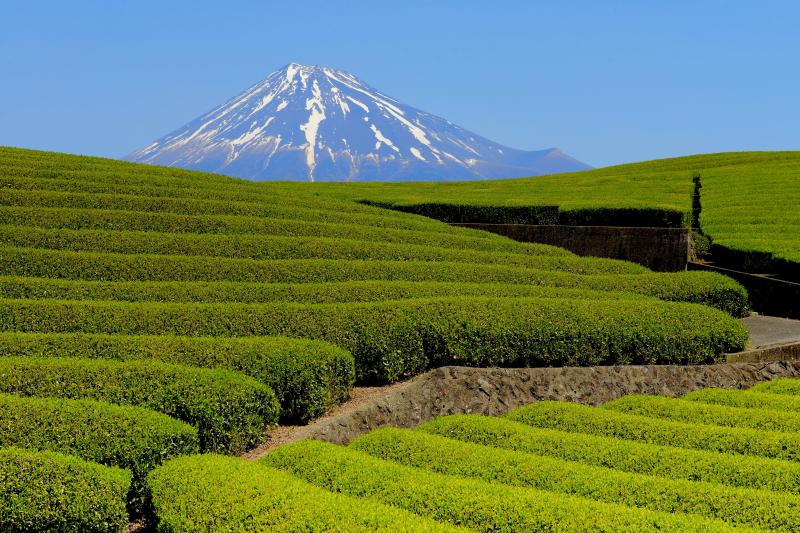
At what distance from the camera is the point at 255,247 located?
2106 centimetres

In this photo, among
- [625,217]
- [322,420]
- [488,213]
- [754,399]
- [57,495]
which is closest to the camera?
[57,495]

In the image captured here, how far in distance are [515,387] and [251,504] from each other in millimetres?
8119

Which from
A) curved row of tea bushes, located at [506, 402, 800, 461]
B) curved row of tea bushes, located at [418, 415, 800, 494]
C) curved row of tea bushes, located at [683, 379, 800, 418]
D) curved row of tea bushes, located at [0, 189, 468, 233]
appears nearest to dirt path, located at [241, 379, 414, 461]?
curved row of tea bushes, located at [418, 415, 800, 494]

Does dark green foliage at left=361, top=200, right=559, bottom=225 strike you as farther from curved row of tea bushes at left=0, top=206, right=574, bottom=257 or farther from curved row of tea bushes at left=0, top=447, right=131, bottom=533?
curved row of tea bushes at left=0, top=447, right=131, bottom=533

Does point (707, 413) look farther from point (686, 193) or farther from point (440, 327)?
point (686, 193)

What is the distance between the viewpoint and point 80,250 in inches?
797

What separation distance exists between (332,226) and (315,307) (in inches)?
303

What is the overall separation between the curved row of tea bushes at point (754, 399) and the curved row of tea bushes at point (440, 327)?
235 centimetres

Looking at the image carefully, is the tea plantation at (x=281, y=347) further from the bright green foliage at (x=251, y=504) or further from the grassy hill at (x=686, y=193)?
the grassy hill at (x=686, y=193)

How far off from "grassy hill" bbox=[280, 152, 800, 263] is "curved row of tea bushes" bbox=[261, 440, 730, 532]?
673 inches

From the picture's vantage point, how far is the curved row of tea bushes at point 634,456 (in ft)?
30.8

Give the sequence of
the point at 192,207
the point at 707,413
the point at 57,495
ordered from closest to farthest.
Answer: the point at 57,495, the point at 707,413, the point at 192,207

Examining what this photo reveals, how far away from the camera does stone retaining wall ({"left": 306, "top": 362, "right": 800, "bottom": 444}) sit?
14.0 metres

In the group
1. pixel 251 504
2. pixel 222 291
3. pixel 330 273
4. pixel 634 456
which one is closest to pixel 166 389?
pixel 251 504
